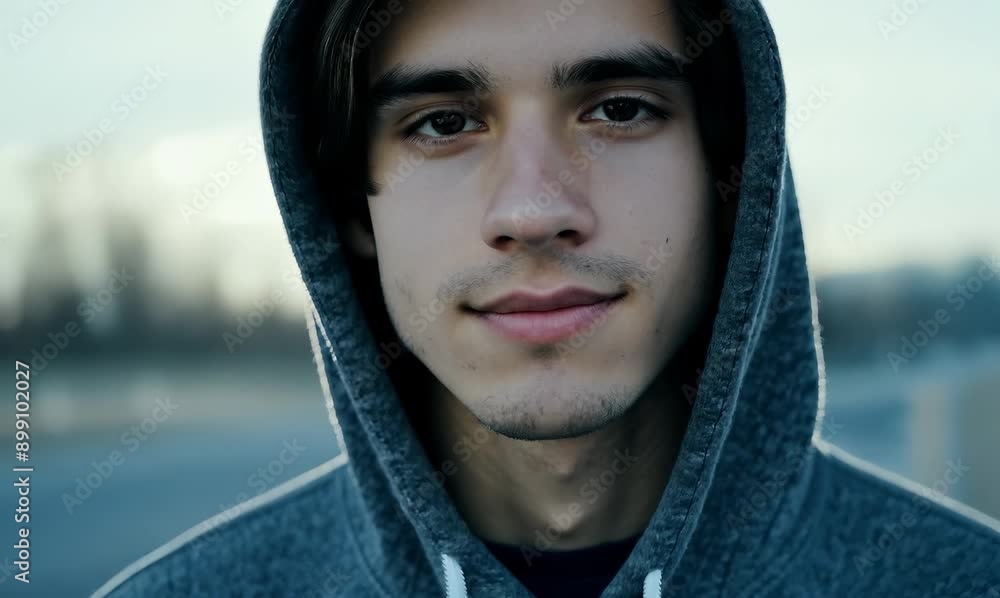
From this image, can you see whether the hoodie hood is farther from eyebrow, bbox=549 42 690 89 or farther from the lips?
the lips

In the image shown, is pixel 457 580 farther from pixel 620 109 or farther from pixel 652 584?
pixel 620 109

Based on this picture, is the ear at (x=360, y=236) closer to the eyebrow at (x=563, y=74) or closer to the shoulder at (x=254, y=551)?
the eyebrow at (x=563, y=74)

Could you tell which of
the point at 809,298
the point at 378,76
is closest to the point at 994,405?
the point at 809,298

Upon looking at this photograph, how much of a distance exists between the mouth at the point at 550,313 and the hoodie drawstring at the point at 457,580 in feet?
1.36

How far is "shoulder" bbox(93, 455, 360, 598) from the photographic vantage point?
6.08ft

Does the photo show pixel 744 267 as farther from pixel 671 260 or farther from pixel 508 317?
pixel 508 317

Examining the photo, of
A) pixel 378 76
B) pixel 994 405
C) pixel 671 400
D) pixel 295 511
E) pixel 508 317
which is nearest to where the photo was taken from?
pixel 508 317

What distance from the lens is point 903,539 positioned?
1696mm

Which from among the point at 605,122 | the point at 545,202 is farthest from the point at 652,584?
the point at 605,122

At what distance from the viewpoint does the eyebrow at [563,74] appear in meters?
1.55

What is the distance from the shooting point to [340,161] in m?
1.82

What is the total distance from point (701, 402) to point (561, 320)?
29 centimetres

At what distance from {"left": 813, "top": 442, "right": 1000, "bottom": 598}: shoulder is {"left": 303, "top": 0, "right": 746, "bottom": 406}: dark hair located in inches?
15.1

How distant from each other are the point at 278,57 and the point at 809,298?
107cm
